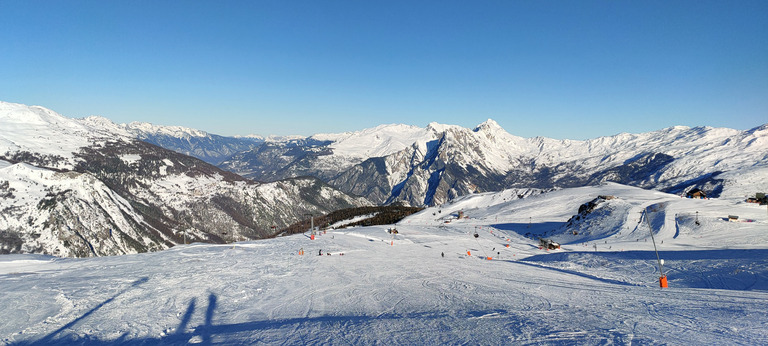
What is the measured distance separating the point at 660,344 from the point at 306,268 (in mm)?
29327

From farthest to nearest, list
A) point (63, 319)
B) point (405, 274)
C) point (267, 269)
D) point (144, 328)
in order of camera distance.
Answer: point (267, 269) → point (405, 274) → point (63, 319) → point (144, 328)

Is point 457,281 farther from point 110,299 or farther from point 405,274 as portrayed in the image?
point 110,299

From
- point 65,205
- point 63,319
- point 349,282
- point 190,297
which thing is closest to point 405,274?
point 349,282

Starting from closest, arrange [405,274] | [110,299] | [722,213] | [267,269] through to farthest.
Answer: [110,299]
[405,274]
[267,269]
[722,213]

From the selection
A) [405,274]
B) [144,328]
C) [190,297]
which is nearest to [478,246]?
[405,274]

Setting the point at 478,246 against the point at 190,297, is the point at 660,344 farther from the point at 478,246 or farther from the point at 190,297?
the point at 478,246

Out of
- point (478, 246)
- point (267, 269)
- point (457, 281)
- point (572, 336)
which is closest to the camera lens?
point (572, 336)

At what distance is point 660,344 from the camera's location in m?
11.8

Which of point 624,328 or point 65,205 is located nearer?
point 624,328

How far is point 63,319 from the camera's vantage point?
1859 cm

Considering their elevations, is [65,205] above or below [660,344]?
above

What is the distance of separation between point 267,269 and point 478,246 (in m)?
37.0

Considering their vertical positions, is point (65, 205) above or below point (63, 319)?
above

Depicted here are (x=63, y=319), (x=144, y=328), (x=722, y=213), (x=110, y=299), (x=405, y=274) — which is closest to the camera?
(x=144, y=328)
